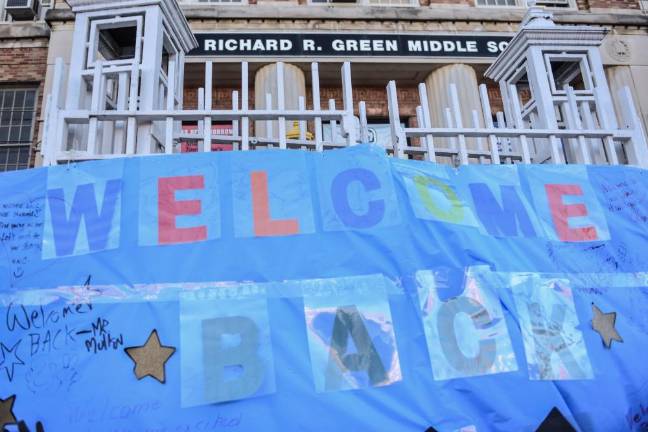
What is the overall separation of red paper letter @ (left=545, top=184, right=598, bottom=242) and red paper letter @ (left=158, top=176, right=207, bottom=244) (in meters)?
2.44

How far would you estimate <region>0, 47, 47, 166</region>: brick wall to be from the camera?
33.1 feet

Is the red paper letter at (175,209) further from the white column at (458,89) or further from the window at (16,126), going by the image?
the window at (16,126)

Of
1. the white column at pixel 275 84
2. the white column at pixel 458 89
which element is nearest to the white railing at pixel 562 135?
the white column at pixel 458 89

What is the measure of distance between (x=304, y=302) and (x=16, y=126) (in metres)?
9.29

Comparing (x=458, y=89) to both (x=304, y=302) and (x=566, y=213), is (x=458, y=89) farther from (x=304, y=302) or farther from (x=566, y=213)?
(x=304, y=302)

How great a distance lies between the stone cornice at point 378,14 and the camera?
33.3 feet

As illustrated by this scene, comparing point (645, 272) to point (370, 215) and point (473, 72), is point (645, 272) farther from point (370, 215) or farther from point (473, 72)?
point (473, 72)

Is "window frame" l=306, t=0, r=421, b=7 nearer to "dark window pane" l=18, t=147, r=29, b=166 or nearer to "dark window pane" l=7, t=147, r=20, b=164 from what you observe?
"dark window pane" l=18, t=147, r=29, b=166

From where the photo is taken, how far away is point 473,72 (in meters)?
10.5

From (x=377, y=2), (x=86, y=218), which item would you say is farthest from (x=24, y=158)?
(x=86, y=218)

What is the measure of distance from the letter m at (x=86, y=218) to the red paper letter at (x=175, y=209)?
26cm

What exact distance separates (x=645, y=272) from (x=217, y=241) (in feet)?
9.78

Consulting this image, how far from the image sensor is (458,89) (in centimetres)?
1021

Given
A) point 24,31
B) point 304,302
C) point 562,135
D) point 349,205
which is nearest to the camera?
point 304,302
